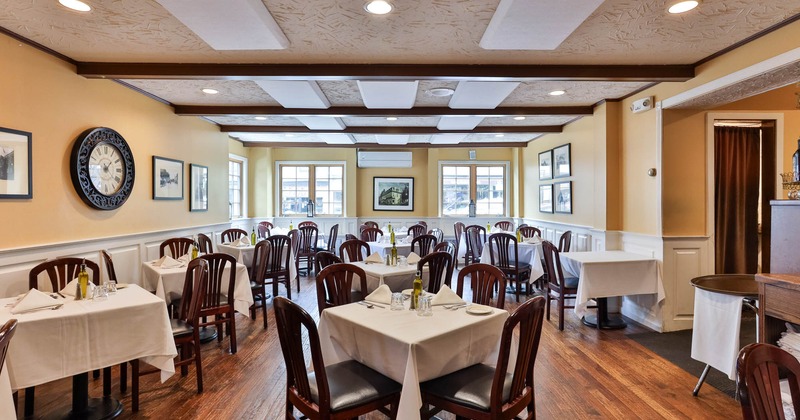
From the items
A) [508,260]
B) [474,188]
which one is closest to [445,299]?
[508,260]

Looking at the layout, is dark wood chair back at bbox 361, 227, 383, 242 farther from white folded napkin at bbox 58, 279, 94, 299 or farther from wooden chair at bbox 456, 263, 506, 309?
white folded napkin at bbox 58, 279, 94, 299

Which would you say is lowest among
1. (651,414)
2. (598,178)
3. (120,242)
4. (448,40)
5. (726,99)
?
(651,414)

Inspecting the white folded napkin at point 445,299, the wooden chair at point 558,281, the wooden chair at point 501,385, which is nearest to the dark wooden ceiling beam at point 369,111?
the wooden chair at point 558,281

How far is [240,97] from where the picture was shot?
4977mm

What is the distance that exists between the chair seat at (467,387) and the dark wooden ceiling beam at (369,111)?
3.91m

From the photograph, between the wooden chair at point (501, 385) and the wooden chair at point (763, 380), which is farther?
the wooden chair at point (501, 385)

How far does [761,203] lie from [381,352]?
5.01m

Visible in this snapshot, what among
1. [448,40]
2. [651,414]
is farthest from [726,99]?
[651,414]

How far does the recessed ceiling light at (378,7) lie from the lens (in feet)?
8.44

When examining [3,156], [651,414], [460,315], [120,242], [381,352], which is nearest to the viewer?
[381,352]

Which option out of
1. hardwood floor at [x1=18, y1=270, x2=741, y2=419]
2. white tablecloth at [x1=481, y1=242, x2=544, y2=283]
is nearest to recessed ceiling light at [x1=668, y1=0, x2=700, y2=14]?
hardwood floor at [x1=18, y1=270, x2=741, y2=419]

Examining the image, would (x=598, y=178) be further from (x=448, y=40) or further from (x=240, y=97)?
(x=240, y=97)

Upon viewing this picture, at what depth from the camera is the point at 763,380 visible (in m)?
1.25

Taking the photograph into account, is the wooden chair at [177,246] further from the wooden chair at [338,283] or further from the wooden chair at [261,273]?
the wooden chair at [338,283]
